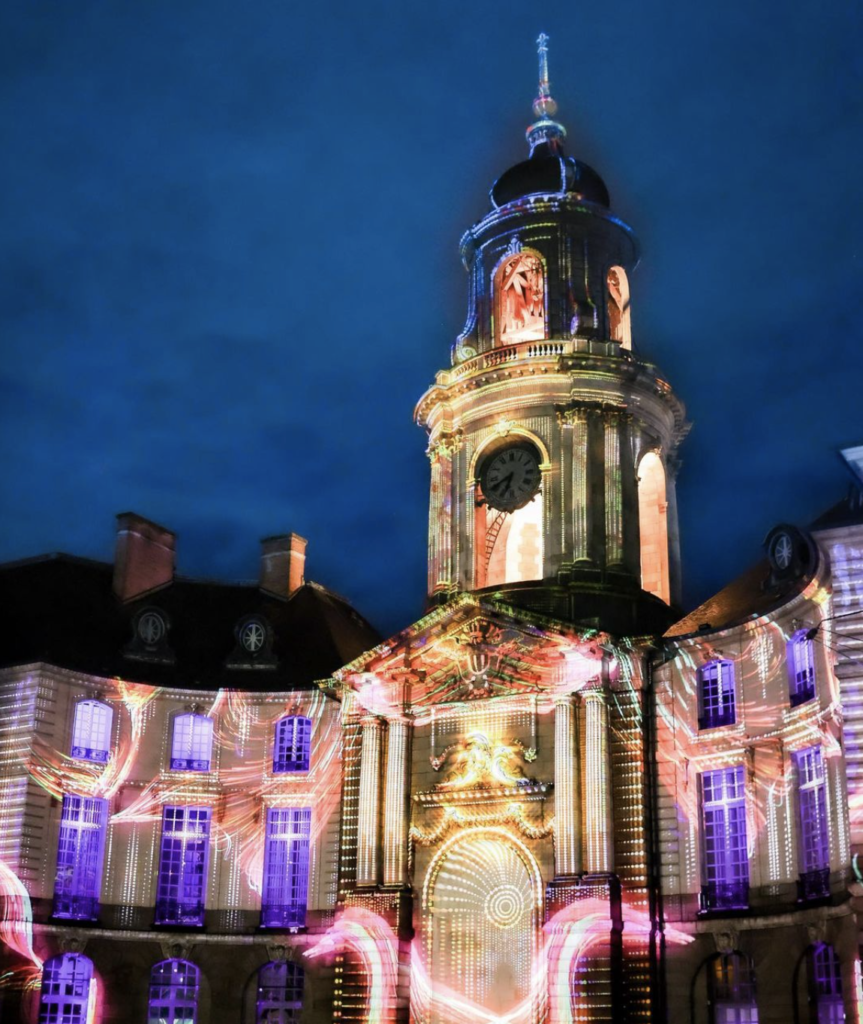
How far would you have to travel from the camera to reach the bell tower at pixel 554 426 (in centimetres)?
3631

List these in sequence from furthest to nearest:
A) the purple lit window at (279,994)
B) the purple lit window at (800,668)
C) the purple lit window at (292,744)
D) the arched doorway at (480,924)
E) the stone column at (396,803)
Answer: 1. the purple lit window at (292,744)
2. the purple lit window at (279,994)
3. the stone column at (396,803)
4. the arched doorway at (480,924)
5. the purple lit window at (800,668)

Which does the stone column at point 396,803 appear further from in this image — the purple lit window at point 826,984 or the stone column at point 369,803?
the purple lit window at point 826,984

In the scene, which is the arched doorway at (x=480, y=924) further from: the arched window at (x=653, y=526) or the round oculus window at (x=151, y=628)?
the round oculus window at (x=151, y=628)

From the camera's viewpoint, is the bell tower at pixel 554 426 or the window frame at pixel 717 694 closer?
the window frame at pixel 717 694

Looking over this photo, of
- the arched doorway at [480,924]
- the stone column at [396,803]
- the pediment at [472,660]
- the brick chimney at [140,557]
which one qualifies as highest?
the brick chimney at [140,557]

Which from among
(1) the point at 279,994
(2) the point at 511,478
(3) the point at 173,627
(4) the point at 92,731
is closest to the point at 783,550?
(2) the point at 511,478

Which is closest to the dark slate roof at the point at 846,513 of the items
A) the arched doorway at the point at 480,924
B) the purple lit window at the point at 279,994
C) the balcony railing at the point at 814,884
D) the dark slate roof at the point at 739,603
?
the dark slate roof at the point at 739,603

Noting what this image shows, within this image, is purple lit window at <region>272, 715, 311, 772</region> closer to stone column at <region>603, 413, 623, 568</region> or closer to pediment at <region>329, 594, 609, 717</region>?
pediment at <region>329, 594, 609, 717</region>

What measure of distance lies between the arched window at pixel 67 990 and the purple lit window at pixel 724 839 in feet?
49.8

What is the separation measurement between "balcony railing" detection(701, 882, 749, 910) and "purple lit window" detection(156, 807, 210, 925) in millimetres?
13081

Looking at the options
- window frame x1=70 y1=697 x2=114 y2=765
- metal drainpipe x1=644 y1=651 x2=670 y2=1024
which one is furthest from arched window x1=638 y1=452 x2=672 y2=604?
window frame x1=70 y1=697 x2=114 y2=765

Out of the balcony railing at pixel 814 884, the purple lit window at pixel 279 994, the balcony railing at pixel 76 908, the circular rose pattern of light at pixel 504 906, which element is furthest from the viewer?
the purple lit window at pixel 279 994

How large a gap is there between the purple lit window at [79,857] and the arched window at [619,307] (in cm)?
1933

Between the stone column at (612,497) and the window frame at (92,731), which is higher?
the stone column at (612,497)
